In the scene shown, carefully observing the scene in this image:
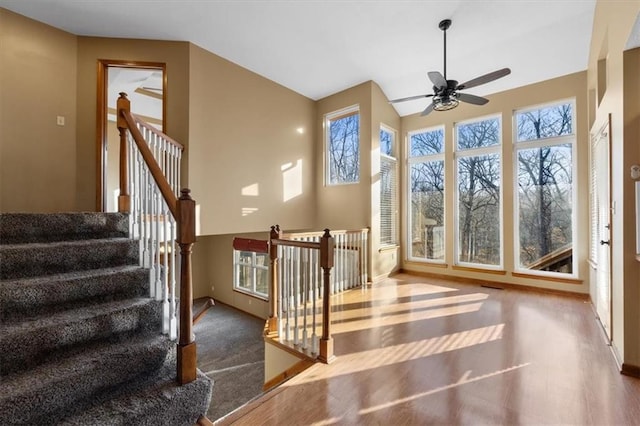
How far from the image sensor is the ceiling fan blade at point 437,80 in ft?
9.99

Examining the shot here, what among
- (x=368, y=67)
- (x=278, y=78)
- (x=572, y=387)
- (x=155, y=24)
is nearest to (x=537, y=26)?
(x=368, y=67)

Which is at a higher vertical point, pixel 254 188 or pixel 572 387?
pixel 254 188

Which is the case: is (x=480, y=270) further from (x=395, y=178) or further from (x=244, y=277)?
(x=244, y=277)

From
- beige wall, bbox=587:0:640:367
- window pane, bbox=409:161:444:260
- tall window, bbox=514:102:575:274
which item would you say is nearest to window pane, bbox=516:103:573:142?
tall window, bbox=514:102:575:274

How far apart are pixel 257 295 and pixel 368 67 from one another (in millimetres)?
5763

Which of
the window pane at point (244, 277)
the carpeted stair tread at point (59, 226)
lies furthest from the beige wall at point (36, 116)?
the window pane at point (244, 277)

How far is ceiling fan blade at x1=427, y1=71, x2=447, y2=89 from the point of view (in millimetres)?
3045

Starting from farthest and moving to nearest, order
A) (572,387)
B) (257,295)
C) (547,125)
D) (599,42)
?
(257,295)
(547,125)
(599,42)
(572,387)

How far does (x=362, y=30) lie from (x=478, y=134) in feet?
9.44

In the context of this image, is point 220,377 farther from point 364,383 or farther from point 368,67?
point 368,67

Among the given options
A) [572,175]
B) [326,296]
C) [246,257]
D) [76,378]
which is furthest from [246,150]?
[572,175]

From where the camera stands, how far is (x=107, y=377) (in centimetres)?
151

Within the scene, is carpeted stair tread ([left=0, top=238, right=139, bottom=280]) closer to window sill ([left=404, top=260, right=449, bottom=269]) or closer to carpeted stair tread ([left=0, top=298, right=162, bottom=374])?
carpeted stair tread ([left=0, top=298, right=162, bottom=374])

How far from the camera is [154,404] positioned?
4.89 ft
